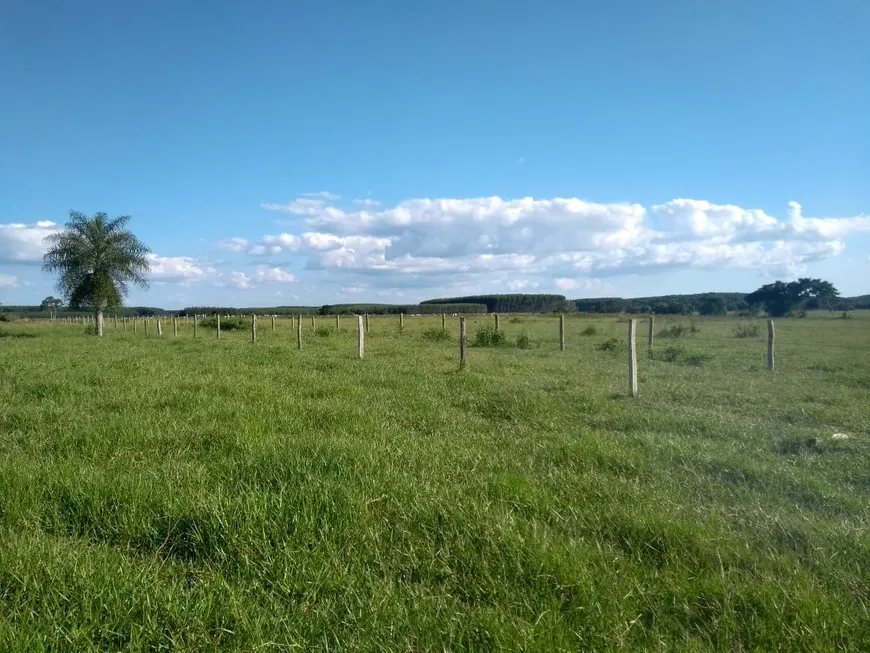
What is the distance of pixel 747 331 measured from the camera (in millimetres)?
31375

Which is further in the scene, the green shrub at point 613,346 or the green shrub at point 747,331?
the green shrub at point 747,331

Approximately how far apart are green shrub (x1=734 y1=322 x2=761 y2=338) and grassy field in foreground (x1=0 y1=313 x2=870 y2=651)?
2354 centimetres

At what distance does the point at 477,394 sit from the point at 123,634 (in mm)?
7869

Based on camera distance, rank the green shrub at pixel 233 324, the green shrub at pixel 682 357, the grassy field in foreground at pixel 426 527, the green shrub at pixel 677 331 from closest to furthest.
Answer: the grassy field in foreground at pixel 426 527 < the green shrub at pixel 682 357 < the green shrub at pixel 677 331 < the green shrub at pixel 233 324

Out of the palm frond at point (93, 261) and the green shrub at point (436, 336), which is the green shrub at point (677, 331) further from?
the palm frond at point (93, 261)

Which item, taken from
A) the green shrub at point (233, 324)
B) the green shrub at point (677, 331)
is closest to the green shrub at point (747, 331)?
the green shrub at point (677, 331)

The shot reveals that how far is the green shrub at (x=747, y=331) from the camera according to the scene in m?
30.8

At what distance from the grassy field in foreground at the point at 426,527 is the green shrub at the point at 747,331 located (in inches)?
927

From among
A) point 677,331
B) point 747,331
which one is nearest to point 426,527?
point 677,331

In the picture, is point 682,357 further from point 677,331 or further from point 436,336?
point 677,331

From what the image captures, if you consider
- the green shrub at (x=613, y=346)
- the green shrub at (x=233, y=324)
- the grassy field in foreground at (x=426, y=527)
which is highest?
the green shrub at (x=233, y=324)

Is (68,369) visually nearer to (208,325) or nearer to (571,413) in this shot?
(571,413)

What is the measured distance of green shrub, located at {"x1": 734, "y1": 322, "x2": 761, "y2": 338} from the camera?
30794mm

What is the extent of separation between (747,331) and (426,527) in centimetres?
3131
